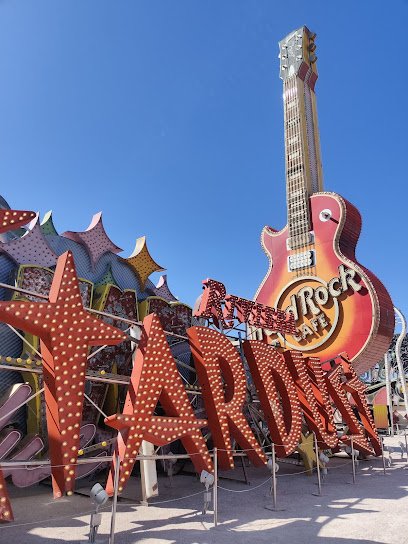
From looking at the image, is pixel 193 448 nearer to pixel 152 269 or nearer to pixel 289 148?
pixel 152 269

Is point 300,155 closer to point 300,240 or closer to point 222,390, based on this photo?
point 300,240

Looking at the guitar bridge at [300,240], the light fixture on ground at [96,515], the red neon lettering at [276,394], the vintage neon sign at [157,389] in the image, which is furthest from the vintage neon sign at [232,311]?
the light fixture on ground at [96,515]

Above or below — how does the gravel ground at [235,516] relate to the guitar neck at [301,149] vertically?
below

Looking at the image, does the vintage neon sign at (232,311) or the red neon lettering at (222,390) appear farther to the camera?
the vintage neon sign at (232,311)

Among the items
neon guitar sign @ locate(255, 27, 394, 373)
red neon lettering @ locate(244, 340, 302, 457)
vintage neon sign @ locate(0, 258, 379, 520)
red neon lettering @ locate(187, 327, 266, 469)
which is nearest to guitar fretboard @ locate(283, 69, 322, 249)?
neon guitar sign @ locate(255, 27, 394, 373)

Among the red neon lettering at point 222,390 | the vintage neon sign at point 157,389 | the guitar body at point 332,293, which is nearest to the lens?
the vintage neon sign at point 157,389

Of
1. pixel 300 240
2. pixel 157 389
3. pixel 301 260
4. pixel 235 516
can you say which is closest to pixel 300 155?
pixel 300 240

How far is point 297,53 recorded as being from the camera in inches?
1085

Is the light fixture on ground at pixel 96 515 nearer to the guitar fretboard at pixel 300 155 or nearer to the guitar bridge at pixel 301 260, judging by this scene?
the guitar bridge at pixel 301 260

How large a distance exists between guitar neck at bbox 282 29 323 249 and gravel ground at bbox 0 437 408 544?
44.0 feet

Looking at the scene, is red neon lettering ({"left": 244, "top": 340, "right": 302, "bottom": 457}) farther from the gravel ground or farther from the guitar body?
the guitar body

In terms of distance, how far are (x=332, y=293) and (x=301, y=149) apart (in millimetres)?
9064

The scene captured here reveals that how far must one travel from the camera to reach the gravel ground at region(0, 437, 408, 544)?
24.7 ft

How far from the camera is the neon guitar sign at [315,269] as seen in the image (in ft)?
65.3
